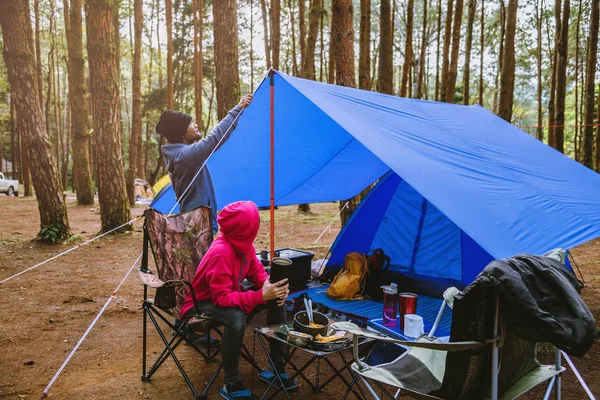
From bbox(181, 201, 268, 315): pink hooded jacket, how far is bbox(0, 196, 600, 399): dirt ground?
62 cm

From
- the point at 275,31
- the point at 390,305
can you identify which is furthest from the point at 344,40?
the point at 275,31

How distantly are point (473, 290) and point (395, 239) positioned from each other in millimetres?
2880

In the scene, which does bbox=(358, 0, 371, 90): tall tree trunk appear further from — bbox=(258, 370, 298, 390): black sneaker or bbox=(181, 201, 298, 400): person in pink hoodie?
bbox=(258, 370, 298, 390): black sneaker

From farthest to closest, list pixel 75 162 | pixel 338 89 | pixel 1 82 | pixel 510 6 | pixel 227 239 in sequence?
pixel 1 82 < pixel 75 162 < pixel 510 6 < pixel 338 89 < pixel 227 239

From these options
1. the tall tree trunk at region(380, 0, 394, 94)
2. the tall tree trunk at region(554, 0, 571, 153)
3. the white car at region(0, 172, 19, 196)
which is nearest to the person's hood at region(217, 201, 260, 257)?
the tall tree trunk at region(380, 0, 394, 94)

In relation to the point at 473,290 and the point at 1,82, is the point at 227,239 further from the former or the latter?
the point at 1,82

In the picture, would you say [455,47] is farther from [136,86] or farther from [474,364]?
[474,364]

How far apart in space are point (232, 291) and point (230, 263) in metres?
0.15

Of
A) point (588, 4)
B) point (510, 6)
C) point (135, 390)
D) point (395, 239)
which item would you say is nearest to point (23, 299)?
point (135, 390)

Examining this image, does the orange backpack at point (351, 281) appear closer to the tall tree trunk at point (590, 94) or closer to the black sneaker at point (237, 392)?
the black sneaker at point (237, 392)

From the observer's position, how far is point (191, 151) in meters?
3.16

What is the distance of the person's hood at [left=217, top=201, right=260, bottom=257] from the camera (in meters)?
2.33

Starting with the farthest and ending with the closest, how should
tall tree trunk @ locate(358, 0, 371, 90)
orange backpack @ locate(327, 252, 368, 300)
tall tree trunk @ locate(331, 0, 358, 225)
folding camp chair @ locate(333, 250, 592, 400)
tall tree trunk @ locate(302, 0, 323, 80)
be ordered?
tall tree trunk @ locate(302, 0, 323, 80) < tall tree trunk @ locate(358, 0, 371, 90) < tall tree trunk @ locate(331, 0, 358, 225) < orange backpack @ locate(327, 252, 368, 300) < folding camp chair @ locate(333, 250, 592, 400)

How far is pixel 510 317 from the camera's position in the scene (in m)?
1.55
